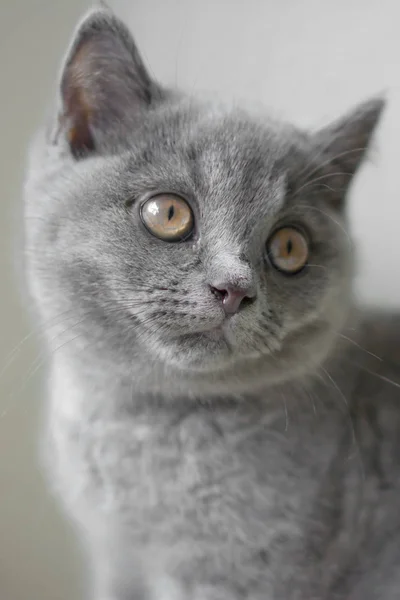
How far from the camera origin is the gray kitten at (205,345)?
78cm

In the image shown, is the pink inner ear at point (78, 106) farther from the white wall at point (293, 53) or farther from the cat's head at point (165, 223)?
the white wall at point (293, 53)

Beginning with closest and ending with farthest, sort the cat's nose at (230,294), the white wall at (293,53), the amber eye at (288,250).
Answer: the cat's nose at (230,294)
the amber eye at (288,250)
the white wall at (293,53)

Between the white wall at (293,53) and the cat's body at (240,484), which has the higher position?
the white wall at (293,53)

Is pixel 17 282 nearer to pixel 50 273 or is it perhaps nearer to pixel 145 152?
pixel 50 273

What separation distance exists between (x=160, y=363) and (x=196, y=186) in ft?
0.70

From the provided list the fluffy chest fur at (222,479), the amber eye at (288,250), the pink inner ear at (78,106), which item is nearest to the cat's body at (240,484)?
the fluffy chest fur at (222,479)

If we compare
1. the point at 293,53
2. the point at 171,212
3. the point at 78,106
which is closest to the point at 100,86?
the point at 78,106

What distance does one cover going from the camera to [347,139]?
0.92 metres

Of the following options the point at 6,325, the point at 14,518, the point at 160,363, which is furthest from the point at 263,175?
the point at 14,518

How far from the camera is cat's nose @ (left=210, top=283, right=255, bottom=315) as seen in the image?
28.6 inches

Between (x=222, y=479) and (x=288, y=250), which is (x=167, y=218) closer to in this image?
(x=288, y=250)

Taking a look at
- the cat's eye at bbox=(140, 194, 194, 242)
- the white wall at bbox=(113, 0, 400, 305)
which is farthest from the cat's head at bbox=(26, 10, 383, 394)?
the white wall at bbox=(113, 0, 400, 305)

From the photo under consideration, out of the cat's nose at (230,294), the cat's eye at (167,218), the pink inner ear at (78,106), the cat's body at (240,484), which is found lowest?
the cat's body at (240,484)

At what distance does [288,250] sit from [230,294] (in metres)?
0.17
